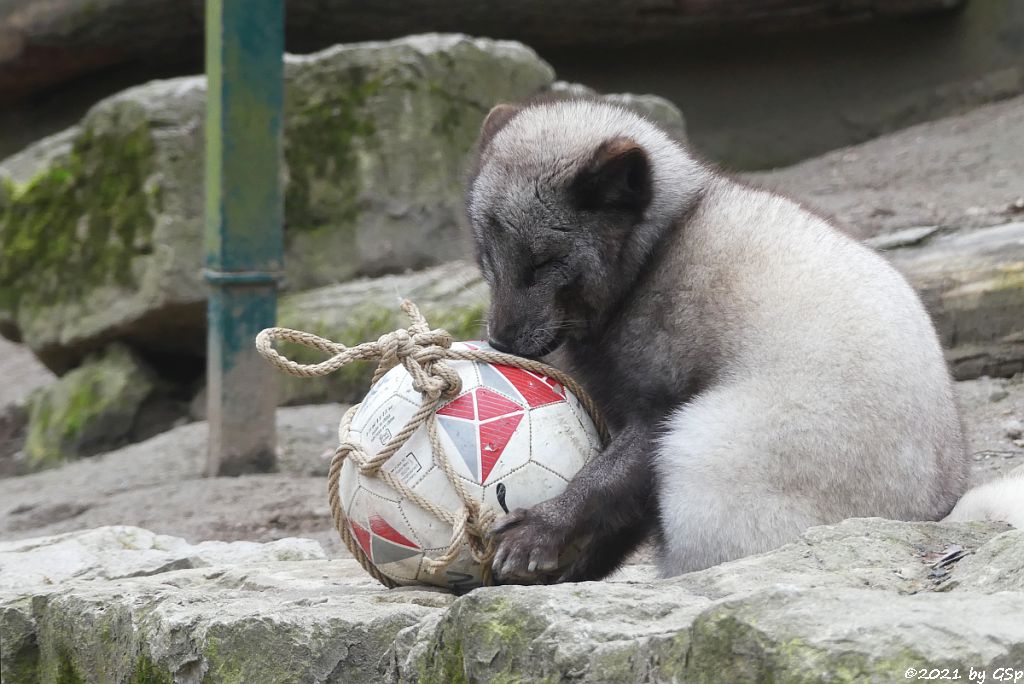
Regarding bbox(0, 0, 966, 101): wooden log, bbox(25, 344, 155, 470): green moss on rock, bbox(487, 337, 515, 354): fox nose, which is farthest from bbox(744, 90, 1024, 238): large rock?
bbox(25, 344, 155, 470): green moss on rock

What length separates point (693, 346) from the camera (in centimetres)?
298

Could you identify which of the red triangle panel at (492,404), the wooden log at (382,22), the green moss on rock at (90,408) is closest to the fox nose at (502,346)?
the red triangle panel at (492,404)

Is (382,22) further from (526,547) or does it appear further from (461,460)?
(526,547)

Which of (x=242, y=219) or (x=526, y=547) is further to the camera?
(x=242, y=219)

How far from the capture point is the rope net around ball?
2.84 meters

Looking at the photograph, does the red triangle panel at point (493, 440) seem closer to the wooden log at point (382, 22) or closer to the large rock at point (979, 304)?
the large rock at point (979, 304)

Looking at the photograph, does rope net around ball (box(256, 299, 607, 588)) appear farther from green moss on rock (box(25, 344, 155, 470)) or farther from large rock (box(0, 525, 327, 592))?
green moss on rock (box(25, 344, 155, 470))

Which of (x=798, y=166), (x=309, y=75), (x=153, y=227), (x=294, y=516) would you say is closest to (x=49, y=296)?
(x=153, y=227)

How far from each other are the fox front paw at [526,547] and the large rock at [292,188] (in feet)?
18.0

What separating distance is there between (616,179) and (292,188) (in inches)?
218

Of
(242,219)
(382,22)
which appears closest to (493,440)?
(242,219)

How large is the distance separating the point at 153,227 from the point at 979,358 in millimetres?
5095

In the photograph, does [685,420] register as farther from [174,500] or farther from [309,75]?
[309,75]

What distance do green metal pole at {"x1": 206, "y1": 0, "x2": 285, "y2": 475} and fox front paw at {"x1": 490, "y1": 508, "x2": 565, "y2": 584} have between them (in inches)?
145
